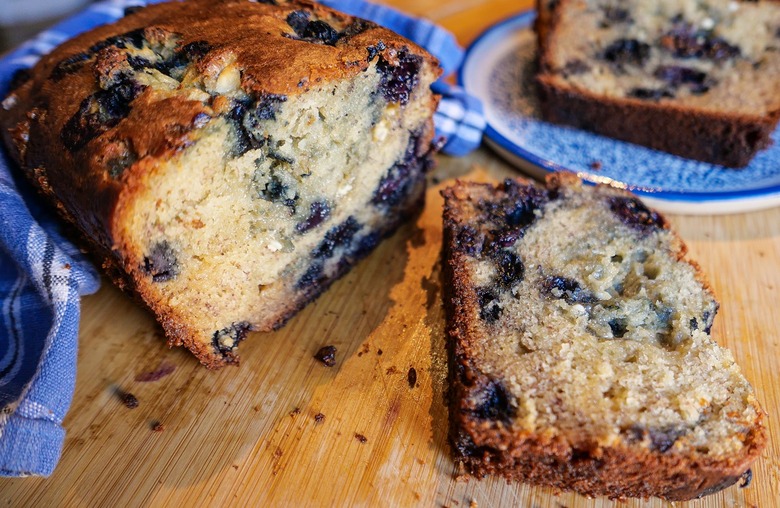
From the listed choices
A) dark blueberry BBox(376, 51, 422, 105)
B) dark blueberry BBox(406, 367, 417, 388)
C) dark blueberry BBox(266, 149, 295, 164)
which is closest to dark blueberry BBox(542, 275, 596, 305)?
dark blueberry BBox(406, 367, 417, 388)

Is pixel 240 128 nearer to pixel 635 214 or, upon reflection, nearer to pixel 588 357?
pixel 588 357

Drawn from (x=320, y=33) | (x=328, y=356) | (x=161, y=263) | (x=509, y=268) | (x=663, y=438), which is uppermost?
(x=320, y=33)

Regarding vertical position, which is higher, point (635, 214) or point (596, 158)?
point (635, 214)

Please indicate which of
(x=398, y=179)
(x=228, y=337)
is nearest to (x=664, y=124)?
(x=398, y=179)

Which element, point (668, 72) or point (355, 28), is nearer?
point (355, 28)

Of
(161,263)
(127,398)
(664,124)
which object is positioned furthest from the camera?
(664,124)

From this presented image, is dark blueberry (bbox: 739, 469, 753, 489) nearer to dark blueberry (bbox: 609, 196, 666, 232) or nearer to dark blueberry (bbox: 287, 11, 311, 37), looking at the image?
dark blueberry (bbox: 609, 196, 666, 232)

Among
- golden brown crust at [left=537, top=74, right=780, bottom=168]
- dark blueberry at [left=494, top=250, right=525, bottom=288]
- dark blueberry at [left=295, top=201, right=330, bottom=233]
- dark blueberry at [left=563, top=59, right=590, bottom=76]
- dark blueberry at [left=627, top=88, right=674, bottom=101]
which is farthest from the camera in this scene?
dark blueberry at [left=563, top=59, right=590, bottom=76]

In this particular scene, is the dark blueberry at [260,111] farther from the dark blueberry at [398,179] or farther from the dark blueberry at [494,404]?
the dark blueberry at [494,404]
